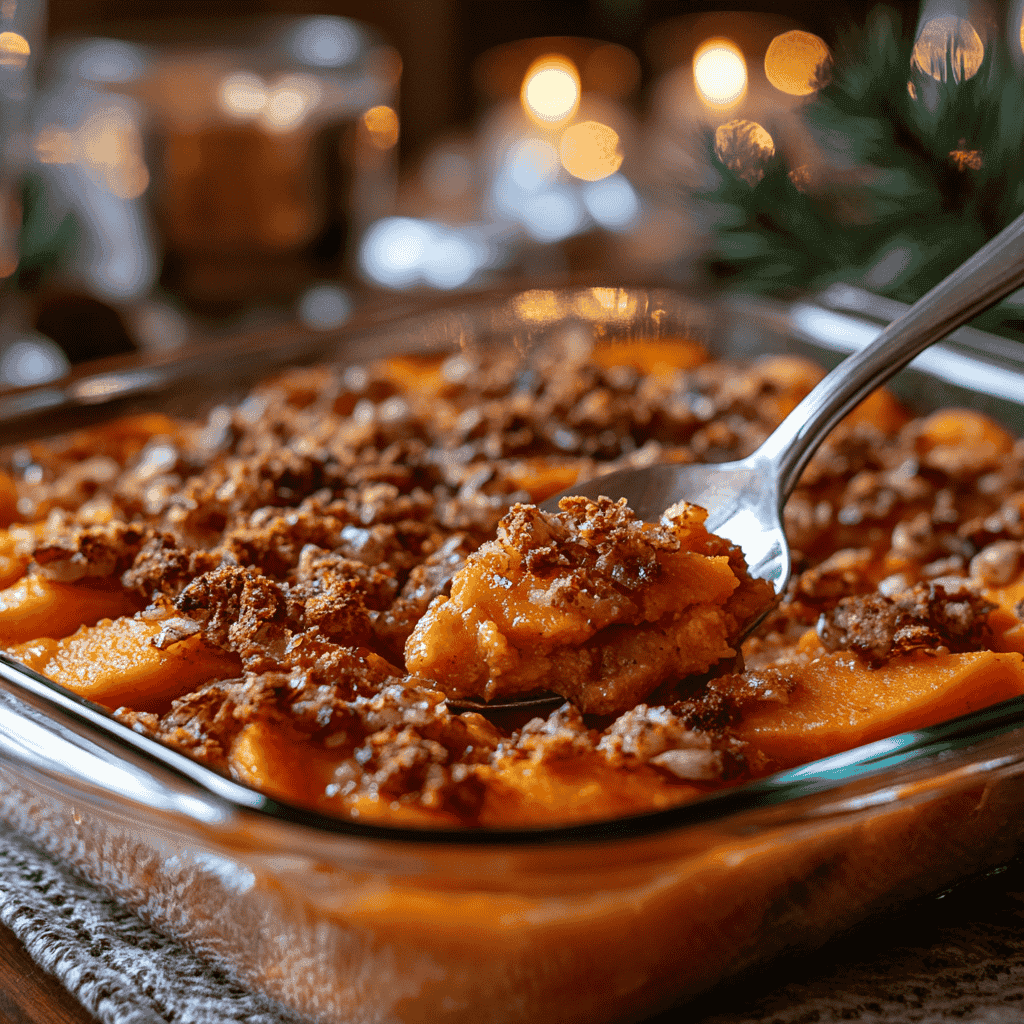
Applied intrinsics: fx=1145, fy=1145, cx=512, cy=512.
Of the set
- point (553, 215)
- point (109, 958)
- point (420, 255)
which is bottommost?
point (109, 958)

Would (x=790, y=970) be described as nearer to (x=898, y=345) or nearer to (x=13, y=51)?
(x=898, y=345)

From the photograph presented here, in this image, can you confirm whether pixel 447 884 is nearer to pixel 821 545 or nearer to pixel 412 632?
pixel 412 632

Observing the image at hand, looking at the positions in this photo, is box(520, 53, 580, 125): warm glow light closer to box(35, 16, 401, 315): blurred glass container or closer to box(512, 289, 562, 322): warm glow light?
box(35, 16, 401, 315): blurred glass container

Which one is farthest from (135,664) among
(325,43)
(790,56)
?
(790,56)

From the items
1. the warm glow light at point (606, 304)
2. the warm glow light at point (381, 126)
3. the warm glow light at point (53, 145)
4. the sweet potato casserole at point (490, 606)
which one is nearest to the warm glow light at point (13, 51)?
the warm glow light at point (53, 145)

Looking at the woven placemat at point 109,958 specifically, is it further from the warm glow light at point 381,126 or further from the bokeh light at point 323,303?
the warm glow light at point 381,126

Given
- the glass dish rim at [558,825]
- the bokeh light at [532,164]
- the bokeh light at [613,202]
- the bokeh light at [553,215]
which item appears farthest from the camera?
the bokeh light at [532,164]
